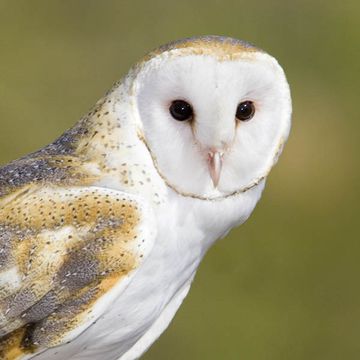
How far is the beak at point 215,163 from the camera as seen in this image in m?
2.05

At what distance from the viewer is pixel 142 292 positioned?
2.16m

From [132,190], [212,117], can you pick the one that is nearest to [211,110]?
[212,117]

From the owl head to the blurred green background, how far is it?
187 centimetres

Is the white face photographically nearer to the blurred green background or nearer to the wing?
the wing

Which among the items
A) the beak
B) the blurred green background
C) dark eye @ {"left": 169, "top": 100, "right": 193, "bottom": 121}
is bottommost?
the blurred green background

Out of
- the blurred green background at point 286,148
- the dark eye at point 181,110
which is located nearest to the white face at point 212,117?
the dark eye at point 181,110

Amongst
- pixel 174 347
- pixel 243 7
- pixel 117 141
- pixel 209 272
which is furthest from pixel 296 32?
pixel 117 141

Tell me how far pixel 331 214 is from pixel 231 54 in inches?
105

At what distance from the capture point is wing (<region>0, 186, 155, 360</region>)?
2.09 meters

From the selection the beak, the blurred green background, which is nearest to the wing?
the beak

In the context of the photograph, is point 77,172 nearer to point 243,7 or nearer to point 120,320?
point 120,320

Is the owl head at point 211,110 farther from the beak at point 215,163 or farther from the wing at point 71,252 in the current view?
the wing at point 71,252

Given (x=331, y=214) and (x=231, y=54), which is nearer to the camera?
(x=231, y=54)

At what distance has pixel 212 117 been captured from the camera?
202cm
